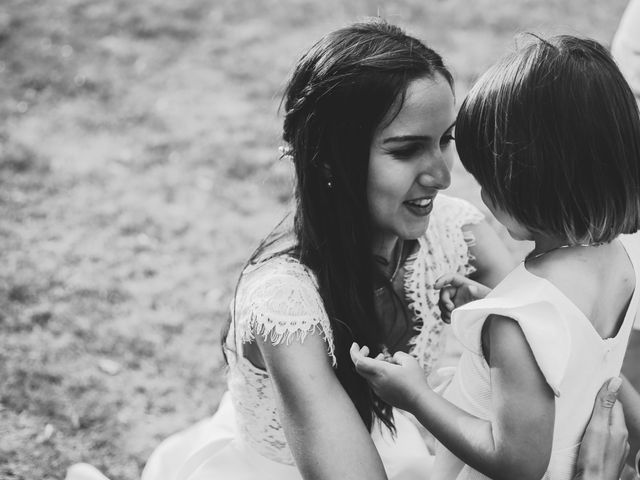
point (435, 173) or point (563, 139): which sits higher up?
point (563, 139)

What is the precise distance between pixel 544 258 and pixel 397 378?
0.48 m

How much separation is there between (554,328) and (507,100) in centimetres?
55

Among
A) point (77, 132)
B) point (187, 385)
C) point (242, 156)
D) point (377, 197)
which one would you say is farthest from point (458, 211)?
point (77, 132)

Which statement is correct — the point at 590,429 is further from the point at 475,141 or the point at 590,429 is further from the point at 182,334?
the point at 182,334

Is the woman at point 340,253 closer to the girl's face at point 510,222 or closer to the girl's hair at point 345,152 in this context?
the girl's hair at point 345,152

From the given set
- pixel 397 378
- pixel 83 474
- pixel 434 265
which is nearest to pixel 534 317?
pixel 397 378

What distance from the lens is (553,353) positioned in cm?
166

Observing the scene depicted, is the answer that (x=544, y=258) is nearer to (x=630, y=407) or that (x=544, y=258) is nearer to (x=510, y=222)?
(x=510, y=222)

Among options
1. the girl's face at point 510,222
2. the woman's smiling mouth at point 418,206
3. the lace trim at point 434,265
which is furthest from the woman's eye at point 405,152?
the lace trim at point 434,265

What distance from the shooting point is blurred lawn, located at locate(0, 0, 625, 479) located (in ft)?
12.1

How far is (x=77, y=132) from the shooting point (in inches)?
235

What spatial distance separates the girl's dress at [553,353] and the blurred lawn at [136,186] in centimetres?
82

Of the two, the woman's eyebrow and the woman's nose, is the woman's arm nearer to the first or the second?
the woman's nose

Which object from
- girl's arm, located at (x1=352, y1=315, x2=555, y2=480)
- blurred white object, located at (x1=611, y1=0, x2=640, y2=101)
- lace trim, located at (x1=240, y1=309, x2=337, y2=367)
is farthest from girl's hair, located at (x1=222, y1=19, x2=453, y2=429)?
blurred white object, located at (x1=611, y1=0, x2=640, y2=101)
